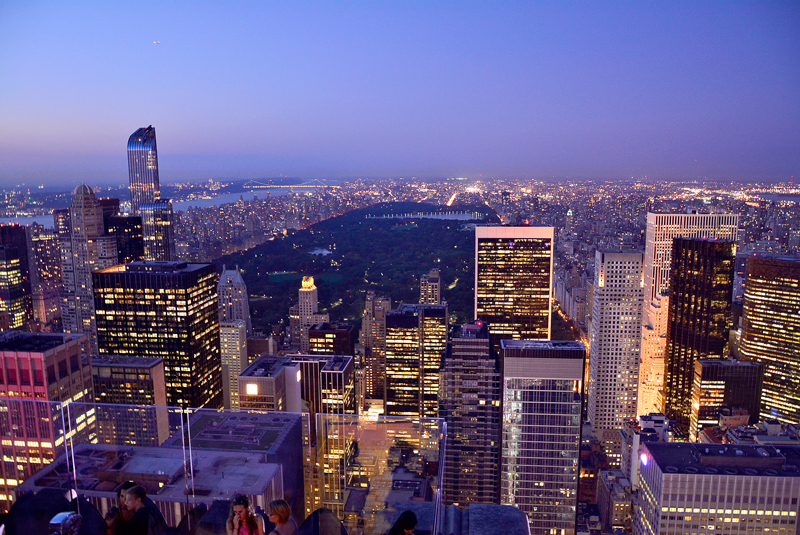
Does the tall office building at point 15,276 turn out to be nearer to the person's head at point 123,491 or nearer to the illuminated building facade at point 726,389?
the person's head at point 123,491

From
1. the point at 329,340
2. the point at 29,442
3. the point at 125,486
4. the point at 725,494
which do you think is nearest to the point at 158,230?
the point at 329,340

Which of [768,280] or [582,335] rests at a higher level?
[768,280]

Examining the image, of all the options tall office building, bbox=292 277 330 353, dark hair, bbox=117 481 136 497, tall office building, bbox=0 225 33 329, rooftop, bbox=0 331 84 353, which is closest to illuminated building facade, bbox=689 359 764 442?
tall office building, bbox=292 277 330 353

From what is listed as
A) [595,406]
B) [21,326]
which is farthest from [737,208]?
[21,326]

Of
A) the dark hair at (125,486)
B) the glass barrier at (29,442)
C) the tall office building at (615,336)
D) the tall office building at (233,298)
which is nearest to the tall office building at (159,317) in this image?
the tall office building at (233,298)

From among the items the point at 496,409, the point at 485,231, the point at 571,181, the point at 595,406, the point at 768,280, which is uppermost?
the point at 571,181

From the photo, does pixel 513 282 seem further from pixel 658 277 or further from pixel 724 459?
pixel 724 459

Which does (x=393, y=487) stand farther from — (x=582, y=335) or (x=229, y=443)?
(x=582, y=335)
